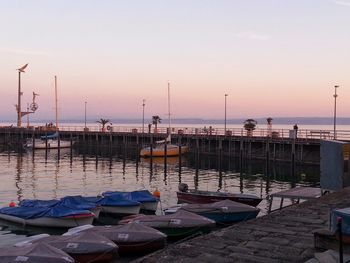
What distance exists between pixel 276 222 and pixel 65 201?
12.4 m

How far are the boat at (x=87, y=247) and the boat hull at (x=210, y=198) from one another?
12934mm

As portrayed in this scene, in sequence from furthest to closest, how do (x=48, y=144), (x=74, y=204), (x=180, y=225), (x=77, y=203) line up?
1. (x=48, y=144)
2. (x=77, y=203)
3. (x=74, y=204)
4. (x=180, y=225)

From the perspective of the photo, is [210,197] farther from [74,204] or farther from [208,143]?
[208,143]

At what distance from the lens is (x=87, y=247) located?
14391mm

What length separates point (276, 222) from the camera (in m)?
14.9

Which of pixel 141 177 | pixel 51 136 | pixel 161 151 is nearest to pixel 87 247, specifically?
pixel 141 177

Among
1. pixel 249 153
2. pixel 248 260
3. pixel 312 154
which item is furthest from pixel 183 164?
pixel 248 260

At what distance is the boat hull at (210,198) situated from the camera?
2664 cm

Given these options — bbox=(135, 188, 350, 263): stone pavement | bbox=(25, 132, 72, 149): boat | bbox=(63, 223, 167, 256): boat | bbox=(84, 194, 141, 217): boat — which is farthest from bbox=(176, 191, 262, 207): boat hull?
bbox=(25, 132, 72, 149): boat

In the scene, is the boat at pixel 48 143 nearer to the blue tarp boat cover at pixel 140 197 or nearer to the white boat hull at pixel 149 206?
the blue tarp boat cover at pixel 140 197

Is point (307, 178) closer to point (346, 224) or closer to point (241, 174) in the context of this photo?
point (241, 174)

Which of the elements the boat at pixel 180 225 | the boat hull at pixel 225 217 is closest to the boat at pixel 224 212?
the boat hull at pixel 225 217

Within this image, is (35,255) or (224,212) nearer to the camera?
(35,255)

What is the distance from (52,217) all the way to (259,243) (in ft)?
41.3
